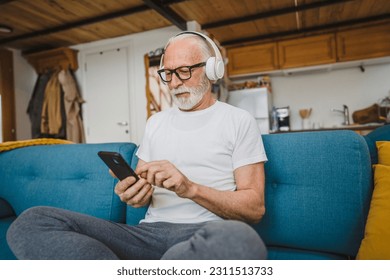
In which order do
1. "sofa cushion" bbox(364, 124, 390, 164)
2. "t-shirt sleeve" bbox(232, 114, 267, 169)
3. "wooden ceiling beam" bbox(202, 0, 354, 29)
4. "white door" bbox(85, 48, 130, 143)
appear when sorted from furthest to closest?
"white door" bbox(85, 48, 130, 143)
"wooden ceiling beam" bbox(202, 0, 354, 29)
"sofa cushion" bbox(364, 124, 390, 164)
"t-shirt sleeve" bbox(232, 114, 267, 169)

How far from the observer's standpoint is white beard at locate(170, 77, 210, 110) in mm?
955

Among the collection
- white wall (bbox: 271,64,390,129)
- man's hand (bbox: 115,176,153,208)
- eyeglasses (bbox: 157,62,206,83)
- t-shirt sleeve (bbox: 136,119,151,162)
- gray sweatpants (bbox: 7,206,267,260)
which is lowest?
gray sweatpants (bbox: 7,206,267,260)

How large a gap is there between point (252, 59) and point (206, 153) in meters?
3.24

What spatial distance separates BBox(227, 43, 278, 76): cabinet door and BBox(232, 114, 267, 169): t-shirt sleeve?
121 inches

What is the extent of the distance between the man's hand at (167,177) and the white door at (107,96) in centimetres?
317

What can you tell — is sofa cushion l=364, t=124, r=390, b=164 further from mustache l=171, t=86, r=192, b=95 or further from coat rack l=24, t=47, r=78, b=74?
coat rack l=24, t=47, r=78, b=74

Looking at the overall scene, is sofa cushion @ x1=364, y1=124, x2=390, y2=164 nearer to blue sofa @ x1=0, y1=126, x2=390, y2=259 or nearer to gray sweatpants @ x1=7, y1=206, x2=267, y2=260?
blue sofa @ x1=0, y1=126, x2=390, y2=259

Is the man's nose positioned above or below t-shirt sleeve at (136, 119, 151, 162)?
above

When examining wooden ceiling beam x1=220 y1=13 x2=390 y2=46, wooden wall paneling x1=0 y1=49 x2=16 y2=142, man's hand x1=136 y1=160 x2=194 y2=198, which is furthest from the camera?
wooden wall paneling x1=0 y1=49 x2=16 y2=142

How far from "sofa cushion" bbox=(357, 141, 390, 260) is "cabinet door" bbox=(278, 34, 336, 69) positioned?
3.01 m

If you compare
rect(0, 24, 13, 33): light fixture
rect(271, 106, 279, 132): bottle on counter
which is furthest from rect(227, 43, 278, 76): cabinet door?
rect(0, 24, 13, 33): light fixture

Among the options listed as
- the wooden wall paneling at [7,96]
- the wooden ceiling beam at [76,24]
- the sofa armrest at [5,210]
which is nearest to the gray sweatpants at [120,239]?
the sofa armrest at [5,210]

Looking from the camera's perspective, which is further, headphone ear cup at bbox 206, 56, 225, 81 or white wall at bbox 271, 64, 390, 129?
white wall at bbox 271, 64, 390, 129
